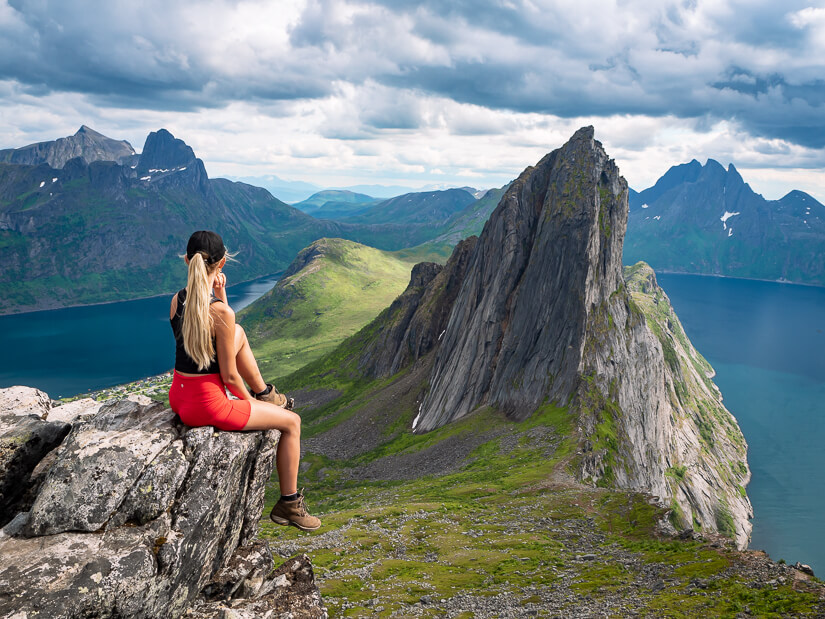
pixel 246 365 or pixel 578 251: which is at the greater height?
pixel 578 251

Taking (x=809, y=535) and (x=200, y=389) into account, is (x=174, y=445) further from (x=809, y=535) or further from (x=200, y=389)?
(x=809, y=535)

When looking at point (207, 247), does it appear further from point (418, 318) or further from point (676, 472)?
point (418, 318)

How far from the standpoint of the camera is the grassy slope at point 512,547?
108 feet

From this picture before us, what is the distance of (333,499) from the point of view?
83.2 meters

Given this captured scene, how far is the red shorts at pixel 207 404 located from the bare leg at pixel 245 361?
80cm

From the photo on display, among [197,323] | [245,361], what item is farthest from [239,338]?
[197,323]

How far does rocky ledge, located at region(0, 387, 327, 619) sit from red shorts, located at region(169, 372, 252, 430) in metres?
0.40

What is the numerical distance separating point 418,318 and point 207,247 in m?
134

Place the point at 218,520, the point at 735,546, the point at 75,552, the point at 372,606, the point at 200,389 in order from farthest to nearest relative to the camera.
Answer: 1. the point at 735,546
2. the point at 372,606
3. the point at 218,520
4. the point at 200,389
5. the point at 75,552

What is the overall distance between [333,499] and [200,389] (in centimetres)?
7396

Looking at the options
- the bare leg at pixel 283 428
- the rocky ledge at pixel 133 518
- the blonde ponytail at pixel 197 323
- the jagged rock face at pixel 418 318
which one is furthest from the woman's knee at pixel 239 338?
the jagged rock face at pixel 418 318

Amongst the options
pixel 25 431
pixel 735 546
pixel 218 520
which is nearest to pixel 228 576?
pixel 218 520

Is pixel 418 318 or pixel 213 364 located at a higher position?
pixel 213 364

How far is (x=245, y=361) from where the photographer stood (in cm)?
1530
